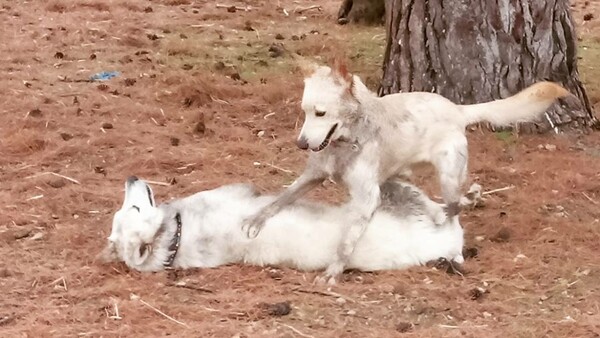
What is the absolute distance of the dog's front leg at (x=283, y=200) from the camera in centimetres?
400

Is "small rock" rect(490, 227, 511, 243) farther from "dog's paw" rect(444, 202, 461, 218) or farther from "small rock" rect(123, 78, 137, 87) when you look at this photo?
"small rock" rect(123, 78, 137, 87)

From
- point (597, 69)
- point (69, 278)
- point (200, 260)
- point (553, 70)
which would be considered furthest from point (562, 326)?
point (597, 69)

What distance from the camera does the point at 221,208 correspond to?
414 centimetres

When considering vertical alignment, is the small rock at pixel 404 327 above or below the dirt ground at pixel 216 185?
above

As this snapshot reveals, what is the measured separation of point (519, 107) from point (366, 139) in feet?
2.83

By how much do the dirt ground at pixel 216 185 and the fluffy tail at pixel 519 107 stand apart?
47 cm

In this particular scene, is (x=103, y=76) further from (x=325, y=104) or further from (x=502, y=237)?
(x=502, y=237)

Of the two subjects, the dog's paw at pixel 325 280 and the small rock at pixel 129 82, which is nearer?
the dog's paw at pixel 325 280

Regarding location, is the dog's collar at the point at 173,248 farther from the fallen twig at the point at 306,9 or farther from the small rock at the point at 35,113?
the fallen twig at the point at 306,9

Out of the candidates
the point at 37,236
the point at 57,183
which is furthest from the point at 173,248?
the point at 57,183

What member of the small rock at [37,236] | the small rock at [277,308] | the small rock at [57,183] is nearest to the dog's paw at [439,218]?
the small rock at [277,308]

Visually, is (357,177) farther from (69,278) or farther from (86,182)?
(86,182)

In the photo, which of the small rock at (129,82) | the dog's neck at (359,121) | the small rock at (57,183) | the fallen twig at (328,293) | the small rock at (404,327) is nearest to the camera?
the small rock at (404,327)

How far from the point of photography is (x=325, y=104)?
150 inches
